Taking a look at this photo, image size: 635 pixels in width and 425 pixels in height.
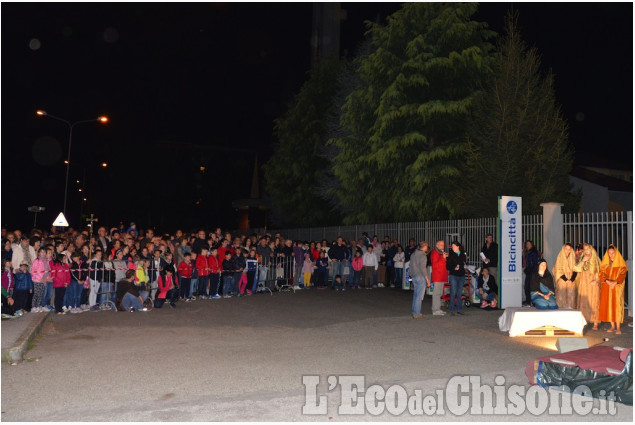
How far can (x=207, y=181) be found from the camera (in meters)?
68.9

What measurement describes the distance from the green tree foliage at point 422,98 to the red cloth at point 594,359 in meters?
20.0

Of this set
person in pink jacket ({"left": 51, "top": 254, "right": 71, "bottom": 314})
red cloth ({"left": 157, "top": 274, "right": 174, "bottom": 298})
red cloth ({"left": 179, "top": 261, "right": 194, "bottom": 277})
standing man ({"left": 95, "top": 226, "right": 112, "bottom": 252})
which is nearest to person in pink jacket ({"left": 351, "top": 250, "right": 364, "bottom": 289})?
red cloth ({"left": 179, "top": 261, "right": 194, "bottom": 277})

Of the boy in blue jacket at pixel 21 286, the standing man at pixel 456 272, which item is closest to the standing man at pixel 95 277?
the boy in blue jacket at pixel 21 286

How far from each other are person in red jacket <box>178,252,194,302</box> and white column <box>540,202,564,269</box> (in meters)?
10.2

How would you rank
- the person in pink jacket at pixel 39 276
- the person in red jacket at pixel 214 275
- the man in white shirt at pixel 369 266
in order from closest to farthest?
the person in pink jacket at pixel 39 276
the person in red jacket at pixel 214 275
the man in white shirt at pixel 369 266

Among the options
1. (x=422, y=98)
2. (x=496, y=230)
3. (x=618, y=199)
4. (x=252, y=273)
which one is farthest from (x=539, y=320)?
(x=618, y=199)

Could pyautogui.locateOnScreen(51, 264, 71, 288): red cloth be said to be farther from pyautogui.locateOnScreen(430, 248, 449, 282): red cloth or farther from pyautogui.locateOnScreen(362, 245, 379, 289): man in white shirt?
pyautogui.locateOnScreen(362, 245, 379, 289): man in white shirt

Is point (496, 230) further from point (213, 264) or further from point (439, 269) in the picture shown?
point (213, 264)

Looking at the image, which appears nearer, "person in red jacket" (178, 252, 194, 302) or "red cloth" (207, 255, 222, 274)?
"person in red jacket" (178, 252, 194, 302)

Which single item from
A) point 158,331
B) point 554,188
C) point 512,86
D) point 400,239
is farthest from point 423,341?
point 512,86

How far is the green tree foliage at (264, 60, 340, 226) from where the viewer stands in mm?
42031

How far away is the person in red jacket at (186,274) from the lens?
1769 centimetres

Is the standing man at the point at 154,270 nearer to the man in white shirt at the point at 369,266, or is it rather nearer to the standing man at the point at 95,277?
A: the standing man at the point at 95,277

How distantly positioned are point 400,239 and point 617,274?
12.4m
